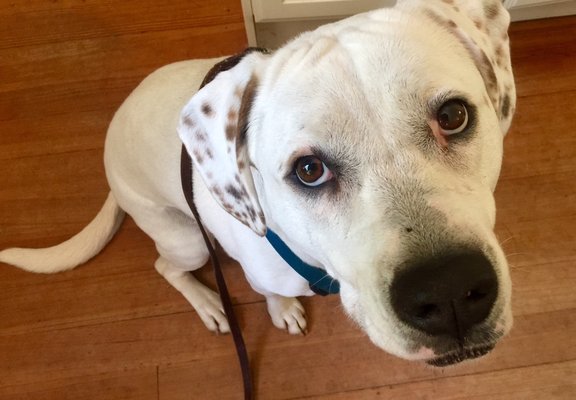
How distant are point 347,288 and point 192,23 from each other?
1.94m

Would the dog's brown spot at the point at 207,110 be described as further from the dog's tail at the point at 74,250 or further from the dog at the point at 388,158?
the dog's tail at the point at 74,250

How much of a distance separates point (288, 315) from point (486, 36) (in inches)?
45.5

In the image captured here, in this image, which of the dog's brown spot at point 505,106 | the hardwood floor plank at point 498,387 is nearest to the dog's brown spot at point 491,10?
the dog's brown spot at point 505,106

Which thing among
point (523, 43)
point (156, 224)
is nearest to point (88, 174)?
point (156, 224)

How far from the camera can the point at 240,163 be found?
124cm

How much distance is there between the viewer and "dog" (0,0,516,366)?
101 centimetres

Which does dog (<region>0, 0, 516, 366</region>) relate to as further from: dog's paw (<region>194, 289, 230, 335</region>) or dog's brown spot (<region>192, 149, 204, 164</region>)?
dog's paw (<region>194, 289, 230, 335</region>)

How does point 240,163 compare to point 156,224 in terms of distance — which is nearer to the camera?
point 240,163

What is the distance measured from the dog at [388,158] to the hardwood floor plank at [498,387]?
82 centimetres

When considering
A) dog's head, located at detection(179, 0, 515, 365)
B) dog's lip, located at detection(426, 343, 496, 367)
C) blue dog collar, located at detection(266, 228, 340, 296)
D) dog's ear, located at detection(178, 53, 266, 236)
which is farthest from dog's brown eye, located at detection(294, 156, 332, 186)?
dog's lip, located at detection(426, 343, 496, 367)

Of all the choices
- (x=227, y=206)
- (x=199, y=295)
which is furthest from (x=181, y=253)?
(x=227, y=206)

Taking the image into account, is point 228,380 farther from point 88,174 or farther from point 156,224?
point 88,174

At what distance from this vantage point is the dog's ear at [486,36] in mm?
1166

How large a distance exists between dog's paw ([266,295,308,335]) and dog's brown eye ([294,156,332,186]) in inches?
36.2
